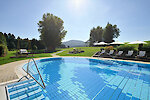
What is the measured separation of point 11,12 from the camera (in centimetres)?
1133

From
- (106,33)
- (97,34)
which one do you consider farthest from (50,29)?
(97,34)

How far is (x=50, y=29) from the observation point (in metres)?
25.6

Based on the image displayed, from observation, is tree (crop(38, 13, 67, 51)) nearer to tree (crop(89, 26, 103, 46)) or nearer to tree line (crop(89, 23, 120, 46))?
tree line (crop(89, 23, 120, 46))

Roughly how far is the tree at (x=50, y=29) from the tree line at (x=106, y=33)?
2304 centimetres

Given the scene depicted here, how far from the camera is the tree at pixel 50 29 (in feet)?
83.8

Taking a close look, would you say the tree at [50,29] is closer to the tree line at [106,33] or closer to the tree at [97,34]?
the tree line at [106,33]

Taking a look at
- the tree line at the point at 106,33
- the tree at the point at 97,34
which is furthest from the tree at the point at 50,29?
the tree at the point at 97,34

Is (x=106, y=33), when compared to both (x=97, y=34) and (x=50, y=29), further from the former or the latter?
(x=50, y=29)

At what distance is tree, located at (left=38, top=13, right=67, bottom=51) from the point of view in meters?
25.5

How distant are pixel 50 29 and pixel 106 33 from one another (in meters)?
26.7

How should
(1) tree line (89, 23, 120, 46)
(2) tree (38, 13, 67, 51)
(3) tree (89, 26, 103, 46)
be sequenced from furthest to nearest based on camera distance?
(3) tree (89, 26, 103, 46) < (1) tree line (89, 23, 120, 46) < (2) tree (38, 13, 67, 51)

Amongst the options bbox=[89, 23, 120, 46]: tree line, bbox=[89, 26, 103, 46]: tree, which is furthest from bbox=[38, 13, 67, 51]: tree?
bbox=[89, 26, 103, 46]: tree

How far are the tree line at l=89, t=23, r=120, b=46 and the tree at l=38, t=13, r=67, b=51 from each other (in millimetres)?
23036

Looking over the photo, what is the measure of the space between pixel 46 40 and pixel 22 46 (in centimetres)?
870
